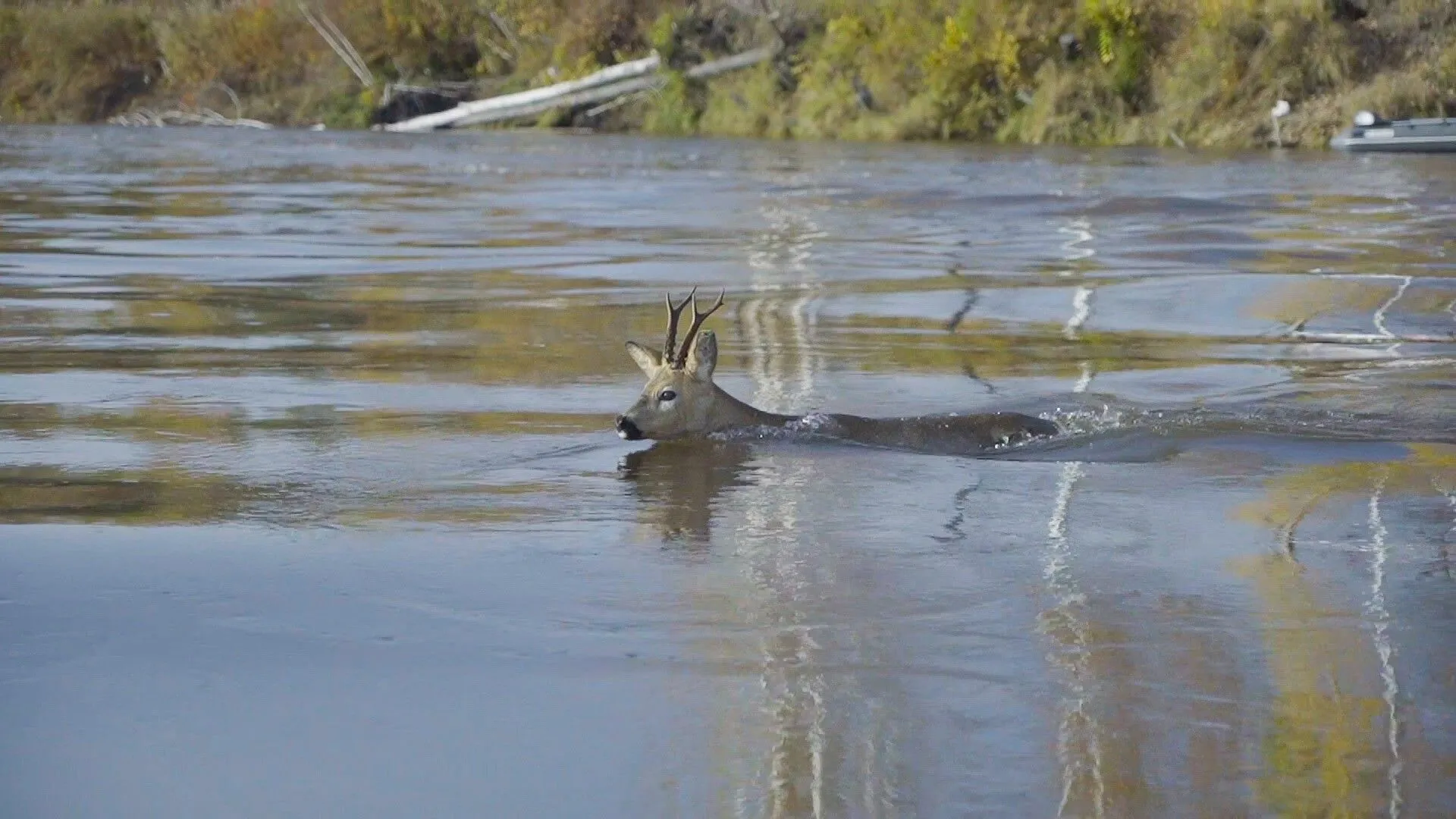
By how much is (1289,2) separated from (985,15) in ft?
24.4

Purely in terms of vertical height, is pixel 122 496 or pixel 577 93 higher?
pixel 122 496

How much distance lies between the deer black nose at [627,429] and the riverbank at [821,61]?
3417 cm

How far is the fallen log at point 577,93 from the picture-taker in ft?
185

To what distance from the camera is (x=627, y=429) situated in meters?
10.0

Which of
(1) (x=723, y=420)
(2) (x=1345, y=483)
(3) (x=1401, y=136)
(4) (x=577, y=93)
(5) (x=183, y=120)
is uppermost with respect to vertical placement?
(1) (x=723, y=420)

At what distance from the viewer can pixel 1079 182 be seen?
31.7m

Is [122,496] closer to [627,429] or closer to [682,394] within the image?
[627,429]

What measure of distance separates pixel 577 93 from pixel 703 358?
4928 cm

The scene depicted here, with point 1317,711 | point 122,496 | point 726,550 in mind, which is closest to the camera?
point 1317,711

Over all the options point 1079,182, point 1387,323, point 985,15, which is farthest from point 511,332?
point 985,15

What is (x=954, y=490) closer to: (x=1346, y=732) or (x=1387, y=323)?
(x=1346, y=732)

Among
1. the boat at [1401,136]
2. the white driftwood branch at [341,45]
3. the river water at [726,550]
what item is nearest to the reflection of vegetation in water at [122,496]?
the river water at [726,550]

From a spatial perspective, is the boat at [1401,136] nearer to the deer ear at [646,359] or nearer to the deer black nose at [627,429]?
the deer ear at [646,359]

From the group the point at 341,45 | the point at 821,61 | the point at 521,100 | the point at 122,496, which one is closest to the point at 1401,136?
the point at 821,61
